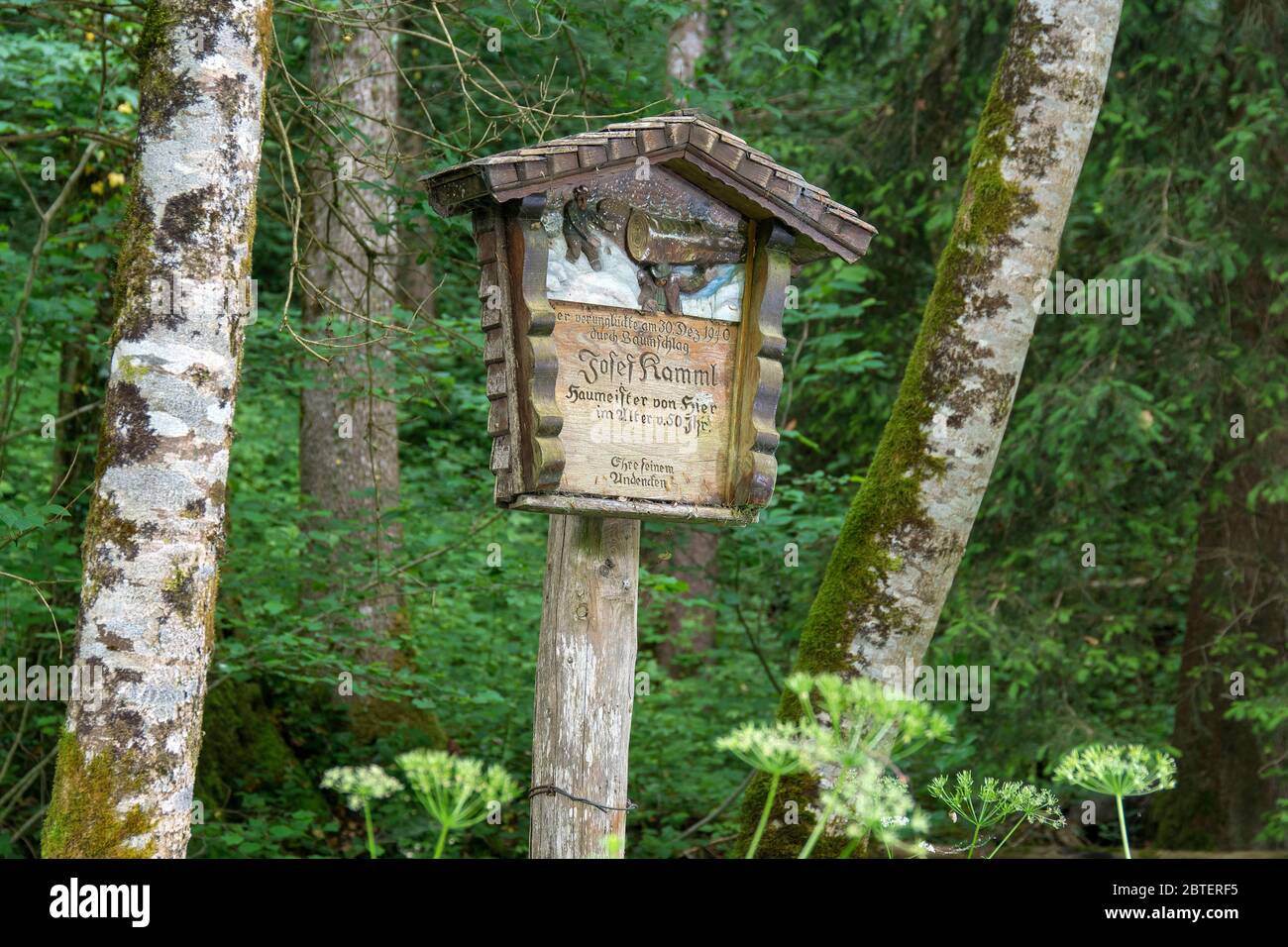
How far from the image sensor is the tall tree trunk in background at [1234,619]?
8.72 m

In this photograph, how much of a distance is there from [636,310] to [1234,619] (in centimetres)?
636

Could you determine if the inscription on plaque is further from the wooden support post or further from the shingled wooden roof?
the shingled wooden roof

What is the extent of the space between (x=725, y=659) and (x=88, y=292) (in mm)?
5532

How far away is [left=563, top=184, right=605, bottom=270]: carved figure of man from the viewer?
3.91 m

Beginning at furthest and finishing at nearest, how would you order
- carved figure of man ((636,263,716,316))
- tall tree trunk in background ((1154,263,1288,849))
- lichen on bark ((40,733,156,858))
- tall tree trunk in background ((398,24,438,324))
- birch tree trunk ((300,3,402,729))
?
1. tall tree trunk in background ((1154,263,1288,849))
2. birch tree trunk ((300,3,402,729))
3. tall tree trunk in background ((398,24,438,324))
4. carved figure of man ((636,263,716,316))
5. lichen on bark ((40,733,156,858))

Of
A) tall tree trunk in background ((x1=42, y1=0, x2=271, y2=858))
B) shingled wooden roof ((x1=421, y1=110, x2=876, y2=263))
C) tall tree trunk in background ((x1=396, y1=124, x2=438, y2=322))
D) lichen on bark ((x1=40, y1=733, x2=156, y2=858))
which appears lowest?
lichen on bark ((x1=40, y1=733, x2=156, y2=858))

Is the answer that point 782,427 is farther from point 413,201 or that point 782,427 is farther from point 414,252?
point 413,201

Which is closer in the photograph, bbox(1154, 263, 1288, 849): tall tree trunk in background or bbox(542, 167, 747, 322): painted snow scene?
bbox(542, 167, 747, 322): painted snow scene

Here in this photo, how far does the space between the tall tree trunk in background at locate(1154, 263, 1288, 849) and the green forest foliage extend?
161mm

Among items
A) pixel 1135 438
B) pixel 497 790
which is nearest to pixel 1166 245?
pixel 1135 438

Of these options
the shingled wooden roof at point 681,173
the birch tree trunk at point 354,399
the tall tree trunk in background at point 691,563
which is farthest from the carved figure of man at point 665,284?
the tall tree trunk in background at point 691,563

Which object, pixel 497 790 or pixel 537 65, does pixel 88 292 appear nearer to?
pixel 537 65

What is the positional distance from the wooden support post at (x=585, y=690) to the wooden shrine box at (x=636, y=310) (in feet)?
0.96
